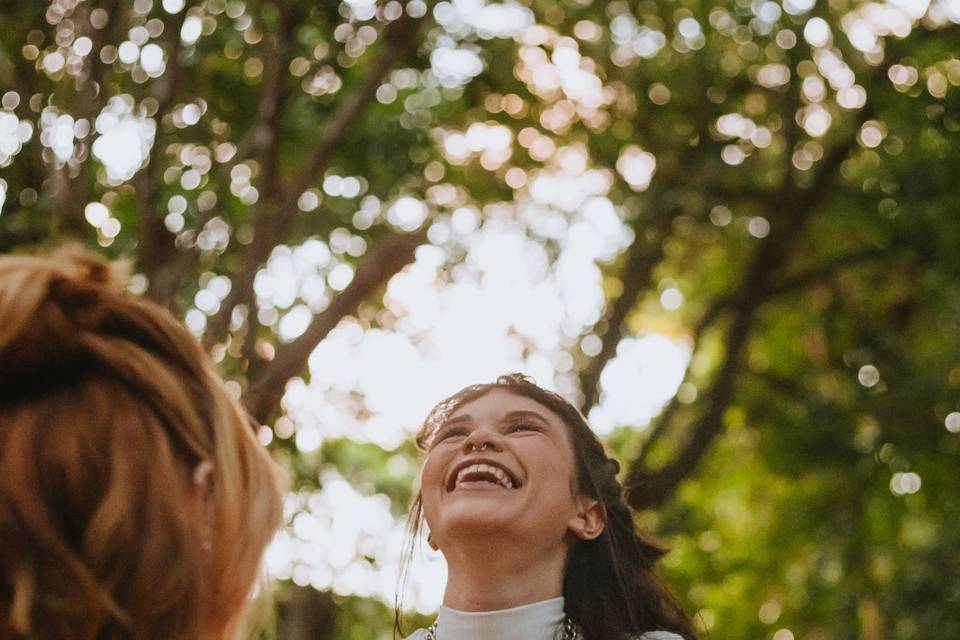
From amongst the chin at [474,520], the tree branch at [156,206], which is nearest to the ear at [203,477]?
the chin at [474,520]

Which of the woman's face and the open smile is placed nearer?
the woman's face

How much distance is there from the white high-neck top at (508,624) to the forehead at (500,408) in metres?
0.68

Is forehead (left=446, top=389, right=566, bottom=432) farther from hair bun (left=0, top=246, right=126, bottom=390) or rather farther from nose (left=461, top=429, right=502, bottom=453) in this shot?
hair bun (left=0, top=246, right=126, bottom=390)

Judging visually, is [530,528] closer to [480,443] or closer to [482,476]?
[482,476]

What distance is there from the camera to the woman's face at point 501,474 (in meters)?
4.55

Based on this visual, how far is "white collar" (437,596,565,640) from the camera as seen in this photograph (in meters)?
4.49

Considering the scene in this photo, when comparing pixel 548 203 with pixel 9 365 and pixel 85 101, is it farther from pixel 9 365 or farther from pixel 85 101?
pixel 9 365

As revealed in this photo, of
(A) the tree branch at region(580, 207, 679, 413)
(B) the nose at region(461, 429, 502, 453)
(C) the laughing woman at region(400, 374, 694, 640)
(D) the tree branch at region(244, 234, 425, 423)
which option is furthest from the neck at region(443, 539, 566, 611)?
(A) the tree branch at region(580, 207, 679, 413)

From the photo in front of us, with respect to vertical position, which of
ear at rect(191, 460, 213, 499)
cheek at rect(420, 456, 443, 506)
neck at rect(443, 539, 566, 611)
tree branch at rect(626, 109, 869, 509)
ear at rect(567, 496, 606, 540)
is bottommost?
tree branch at rect(626, 109, 869, 509)

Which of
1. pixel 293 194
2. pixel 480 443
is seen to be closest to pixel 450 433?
pixel 480 443

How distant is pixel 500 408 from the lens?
4.91 m

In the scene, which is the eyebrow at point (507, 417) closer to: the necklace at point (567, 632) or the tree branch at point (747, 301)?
the necklace at point (567, 632)

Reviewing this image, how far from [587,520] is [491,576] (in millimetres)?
490

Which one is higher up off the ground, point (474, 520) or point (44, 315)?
point (44, 315)
